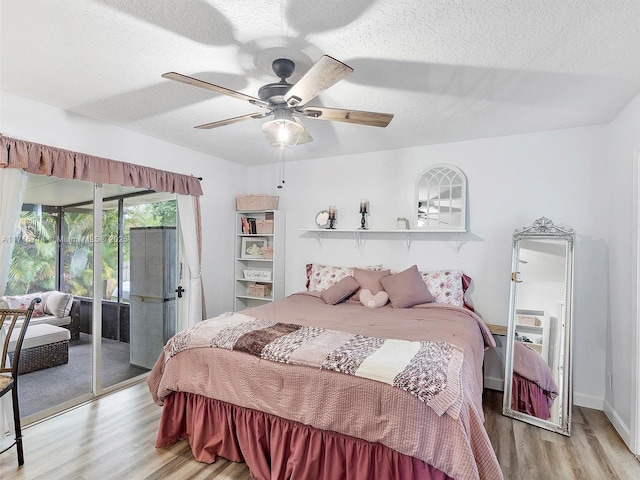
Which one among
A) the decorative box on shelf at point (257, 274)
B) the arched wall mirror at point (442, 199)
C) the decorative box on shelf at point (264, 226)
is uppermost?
the arched wall mirror at point (442, 199)


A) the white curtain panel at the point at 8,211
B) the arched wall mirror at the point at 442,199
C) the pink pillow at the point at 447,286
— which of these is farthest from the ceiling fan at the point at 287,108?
the pink pillow at the point at 447,286

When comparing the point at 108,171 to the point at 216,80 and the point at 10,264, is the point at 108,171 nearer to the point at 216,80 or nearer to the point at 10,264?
the point at 10,264

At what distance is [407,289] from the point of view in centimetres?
324

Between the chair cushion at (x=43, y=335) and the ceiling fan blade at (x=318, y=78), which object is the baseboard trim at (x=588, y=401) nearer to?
the ceiling fan blade at (x=318, y=78)

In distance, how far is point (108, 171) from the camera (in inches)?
120

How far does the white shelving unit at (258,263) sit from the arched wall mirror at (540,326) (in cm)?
269

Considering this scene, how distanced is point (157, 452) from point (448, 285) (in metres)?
2.77

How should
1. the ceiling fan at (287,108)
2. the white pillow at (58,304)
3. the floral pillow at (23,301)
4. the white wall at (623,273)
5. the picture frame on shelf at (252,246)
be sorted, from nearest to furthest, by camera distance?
the ceiling fan at (287,108) → the white wall at (623,273) → the floral pillow at (23,301) → the white pillow at (58,304) → the picture frame on shelf at (252,246)

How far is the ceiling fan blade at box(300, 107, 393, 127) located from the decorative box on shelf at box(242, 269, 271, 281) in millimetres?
2731

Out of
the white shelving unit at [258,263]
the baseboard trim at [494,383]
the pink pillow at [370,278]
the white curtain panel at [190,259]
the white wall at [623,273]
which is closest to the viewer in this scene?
the white wall at [623,273]

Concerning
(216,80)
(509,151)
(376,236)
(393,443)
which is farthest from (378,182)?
(393,443)

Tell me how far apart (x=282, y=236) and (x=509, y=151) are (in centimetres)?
282

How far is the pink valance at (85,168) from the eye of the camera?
95.7 inches

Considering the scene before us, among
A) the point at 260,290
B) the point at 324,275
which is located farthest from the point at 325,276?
the point at 260,290
